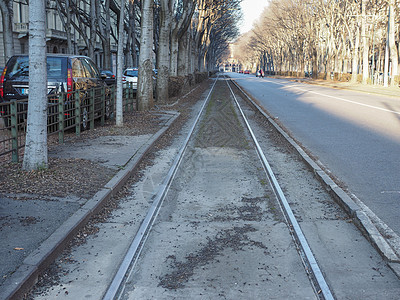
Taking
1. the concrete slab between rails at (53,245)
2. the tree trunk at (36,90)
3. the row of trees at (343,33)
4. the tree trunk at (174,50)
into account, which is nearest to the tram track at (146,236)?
the concrete slab between rails at (53,245)

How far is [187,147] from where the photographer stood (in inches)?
441

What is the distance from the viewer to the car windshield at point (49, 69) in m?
11.7

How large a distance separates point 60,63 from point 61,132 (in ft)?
7.05

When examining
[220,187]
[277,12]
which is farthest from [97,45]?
[220,187]

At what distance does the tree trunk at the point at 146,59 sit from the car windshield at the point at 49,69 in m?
5.44

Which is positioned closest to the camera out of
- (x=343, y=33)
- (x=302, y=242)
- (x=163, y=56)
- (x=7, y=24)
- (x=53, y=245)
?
(x=53, y=245)

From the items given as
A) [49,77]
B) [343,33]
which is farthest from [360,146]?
[343,33]

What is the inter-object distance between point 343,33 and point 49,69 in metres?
42.8

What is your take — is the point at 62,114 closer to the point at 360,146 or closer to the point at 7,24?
the point at 360,146

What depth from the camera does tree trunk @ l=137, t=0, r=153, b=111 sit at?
16547 mm

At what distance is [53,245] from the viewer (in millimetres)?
4664

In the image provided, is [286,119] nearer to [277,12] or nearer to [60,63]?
[60,63]

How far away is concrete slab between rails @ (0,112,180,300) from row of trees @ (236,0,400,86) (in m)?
32.2

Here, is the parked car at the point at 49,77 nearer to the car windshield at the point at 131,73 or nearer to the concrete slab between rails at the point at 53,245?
the concrete slab between rails at the point at 53,245
